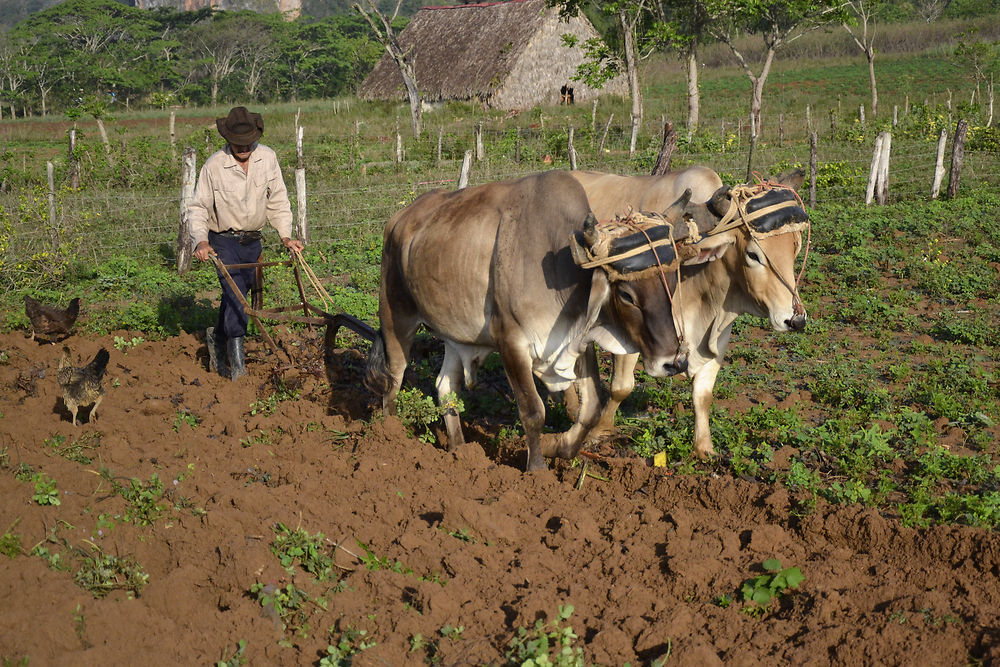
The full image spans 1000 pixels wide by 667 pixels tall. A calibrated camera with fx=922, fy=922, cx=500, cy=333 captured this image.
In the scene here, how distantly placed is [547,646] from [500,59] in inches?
1344

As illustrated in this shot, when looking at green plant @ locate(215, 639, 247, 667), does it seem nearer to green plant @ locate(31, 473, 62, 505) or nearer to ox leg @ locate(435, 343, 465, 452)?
green plant @ locate(31, 473, 62, 505)

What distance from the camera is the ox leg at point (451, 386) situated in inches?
256

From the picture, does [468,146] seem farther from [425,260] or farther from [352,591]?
[352,591]

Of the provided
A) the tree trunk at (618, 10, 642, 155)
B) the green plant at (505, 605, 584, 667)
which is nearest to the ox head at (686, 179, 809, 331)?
the green plant at (505, 605, 584, 667)

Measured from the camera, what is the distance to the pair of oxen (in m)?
5.11

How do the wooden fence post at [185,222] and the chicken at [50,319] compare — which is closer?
the chicken at [50,319]

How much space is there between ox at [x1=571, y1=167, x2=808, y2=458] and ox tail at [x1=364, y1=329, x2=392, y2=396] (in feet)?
5.25

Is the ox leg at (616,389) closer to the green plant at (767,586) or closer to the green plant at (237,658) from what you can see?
the green plant at (767,586)

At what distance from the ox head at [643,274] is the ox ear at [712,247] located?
47 cm

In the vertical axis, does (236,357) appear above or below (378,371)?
below

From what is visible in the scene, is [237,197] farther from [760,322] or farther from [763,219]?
[760,322]

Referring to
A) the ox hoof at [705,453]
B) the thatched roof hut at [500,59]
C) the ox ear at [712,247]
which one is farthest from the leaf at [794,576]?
the thatched roof hut at [500,59]

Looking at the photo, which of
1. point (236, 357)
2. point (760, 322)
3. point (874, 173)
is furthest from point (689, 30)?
point (236, 357)

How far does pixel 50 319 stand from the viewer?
8766mm
